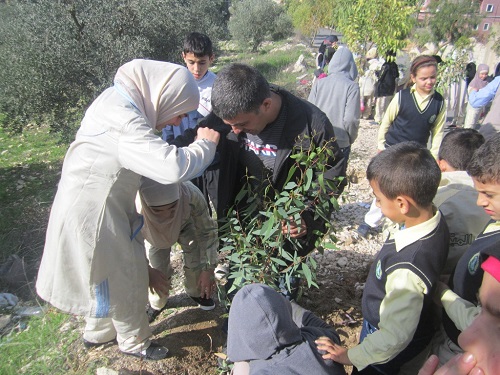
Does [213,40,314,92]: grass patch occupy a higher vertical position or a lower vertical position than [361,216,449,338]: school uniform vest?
lower

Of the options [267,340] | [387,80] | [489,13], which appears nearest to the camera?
[267,340]

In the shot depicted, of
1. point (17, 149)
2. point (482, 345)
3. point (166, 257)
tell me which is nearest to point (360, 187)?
point (166, 257)

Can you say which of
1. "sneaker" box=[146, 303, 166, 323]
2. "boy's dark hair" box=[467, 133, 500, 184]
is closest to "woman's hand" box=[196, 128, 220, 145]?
"boy's dark hair" box=[467, 133, 500, 184]

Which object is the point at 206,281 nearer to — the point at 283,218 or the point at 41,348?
the point at 283,218

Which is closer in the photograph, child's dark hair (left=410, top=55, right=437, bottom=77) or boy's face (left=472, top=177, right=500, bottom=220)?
boy's face (left=472, top=177, right=500, bottom=220)

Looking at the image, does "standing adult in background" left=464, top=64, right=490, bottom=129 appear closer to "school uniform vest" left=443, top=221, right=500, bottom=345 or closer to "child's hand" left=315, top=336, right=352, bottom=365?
"school uniform vest" left=443, top=221, right=500, bottom=345

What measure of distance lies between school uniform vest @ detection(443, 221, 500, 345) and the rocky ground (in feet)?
2.27

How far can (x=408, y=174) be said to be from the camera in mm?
1623

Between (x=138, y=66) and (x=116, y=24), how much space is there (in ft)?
28.8

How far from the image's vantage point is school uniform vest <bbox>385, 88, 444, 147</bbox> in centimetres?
360

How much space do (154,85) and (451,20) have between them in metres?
37.4

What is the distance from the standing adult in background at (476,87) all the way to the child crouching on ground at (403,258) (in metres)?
5.69


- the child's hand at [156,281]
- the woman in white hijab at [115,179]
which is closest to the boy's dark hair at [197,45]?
the woman in white hijab at [115,179]

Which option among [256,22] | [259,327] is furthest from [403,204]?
[256,22]
